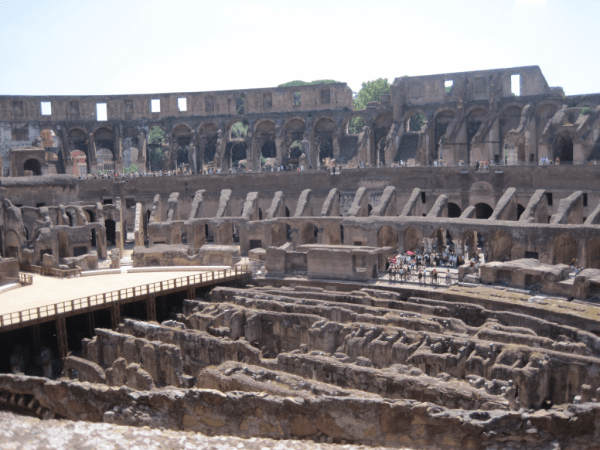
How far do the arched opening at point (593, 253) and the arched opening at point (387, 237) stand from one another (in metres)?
11.9

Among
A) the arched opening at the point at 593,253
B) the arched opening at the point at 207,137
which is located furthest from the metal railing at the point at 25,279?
the arched opening at the point at 593,253

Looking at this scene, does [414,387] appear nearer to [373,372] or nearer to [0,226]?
[373,372]

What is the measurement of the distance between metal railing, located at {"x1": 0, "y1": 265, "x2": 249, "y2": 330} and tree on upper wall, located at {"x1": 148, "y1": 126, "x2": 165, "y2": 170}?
906 inches

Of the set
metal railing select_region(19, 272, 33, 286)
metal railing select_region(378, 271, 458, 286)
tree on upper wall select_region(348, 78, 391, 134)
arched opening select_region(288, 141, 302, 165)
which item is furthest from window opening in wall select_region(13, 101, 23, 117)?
metal railing select_region(378, 271, 458, 286)

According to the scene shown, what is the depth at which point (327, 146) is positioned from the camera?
6016cm

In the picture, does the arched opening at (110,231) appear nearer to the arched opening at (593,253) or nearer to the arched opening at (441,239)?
the arched opening at (441,239)

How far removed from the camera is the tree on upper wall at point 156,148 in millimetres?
58550

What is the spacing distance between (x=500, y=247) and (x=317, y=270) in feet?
34.9

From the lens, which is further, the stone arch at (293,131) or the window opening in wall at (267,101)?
the window opening in wall at (267,101)

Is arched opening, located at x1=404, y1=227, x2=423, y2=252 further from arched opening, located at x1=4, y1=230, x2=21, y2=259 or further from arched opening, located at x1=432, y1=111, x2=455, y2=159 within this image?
arched opening, located at x1=4, y1=230, x2=21, y2=259

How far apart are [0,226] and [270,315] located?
2331 cm

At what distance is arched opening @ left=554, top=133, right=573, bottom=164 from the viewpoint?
45.7 metres

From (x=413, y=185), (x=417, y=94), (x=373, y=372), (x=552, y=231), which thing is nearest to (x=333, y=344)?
(x=373, y=372)

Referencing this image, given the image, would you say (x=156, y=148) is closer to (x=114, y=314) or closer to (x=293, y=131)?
(x=293, y=131)
